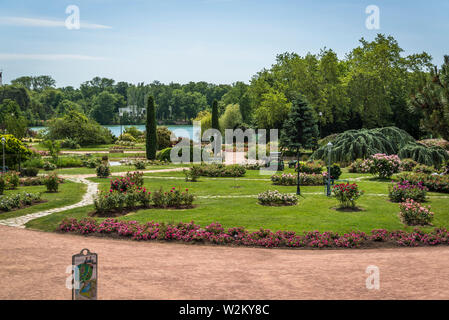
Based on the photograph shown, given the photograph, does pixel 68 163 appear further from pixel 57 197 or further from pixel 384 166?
pixel 384 166

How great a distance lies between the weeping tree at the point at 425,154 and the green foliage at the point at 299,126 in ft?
37.8

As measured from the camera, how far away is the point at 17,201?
1588 centimetres

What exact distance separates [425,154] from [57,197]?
23.7 metres

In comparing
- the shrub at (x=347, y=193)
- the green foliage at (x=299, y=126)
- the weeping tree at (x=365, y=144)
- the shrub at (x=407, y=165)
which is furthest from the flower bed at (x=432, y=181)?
the green foliage at (x=299, y=126)

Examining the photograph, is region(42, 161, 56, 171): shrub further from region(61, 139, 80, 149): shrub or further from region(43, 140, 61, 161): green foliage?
region(61, 139, 80, 149): shrub

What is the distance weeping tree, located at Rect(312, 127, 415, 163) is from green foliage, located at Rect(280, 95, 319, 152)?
8.45 m

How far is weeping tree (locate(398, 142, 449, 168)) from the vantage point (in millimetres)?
28219

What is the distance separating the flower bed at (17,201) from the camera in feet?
50.7

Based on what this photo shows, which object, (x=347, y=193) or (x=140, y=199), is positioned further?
(x=140, y=199)

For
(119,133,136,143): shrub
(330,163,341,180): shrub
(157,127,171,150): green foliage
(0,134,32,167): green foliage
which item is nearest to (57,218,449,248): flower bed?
(330,163,341,180): shrub

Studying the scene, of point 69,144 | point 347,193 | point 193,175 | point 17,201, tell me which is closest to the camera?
point 347,193

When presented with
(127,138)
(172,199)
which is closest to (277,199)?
(172,199)

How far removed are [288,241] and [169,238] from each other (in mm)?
3416
